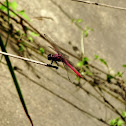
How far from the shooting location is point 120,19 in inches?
82.3

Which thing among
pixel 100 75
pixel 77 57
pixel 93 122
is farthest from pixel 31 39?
pixel 93 122

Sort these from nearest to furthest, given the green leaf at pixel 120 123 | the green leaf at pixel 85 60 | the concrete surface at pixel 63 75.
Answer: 1. the concrete surface at pixel 63 75
2. the green leaf at pixel 120 123
3. the green leaf at pixel 85 60

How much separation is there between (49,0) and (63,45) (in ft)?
1.58

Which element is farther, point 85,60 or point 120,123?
point 85,60

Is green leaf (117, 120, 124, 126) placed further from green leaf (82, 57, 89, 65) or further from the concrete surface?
green leaf (82, 57, 89, 65)

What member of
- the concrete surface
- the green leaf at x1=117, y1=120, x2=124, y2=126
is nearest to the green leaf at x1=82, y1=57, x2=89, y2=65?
the concrete surface

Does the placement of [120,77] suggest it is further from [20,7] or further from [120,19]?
[20,7]

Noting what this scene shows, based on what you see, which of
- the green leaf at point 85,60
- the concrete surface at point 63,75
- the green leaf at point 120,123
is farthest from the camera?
the green leaf at point 85,60

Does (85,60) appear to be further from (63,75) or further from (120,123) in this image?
(120,123)

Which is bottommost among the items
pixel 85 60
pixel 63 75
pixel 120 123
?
pixel 120 123

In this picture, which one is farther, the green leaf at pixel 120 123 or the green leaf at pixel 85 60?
the green leaf at pixel 85 60

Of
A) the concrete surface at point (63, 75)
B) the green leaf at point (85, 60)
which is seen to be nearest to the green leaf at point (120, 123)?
the concrete surface at point (63, 75)

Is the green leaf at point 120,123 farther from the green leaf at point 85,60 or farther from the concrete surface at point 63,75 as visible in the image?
the green leaf at point 85,60

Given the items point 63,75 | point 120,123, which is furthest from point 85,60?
point 120,123
